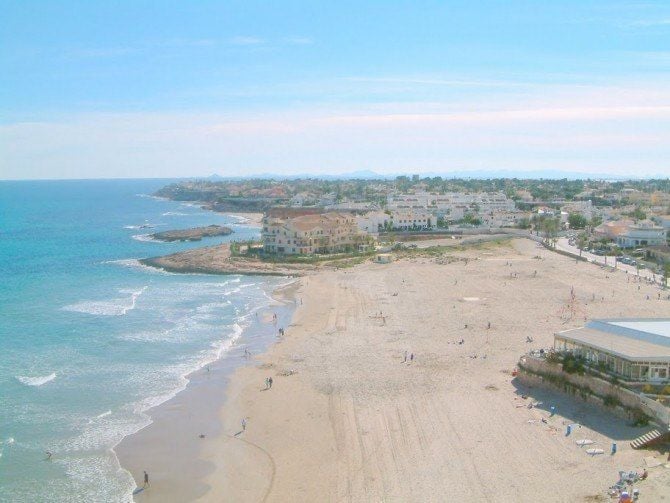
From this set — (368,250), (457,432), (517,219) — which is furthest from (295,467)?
(517,219)

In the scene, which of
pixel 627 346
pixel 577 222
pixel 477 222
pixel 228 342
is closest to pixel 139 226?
pixel 477 222

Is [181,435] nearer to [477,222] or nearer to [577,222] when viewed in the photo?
[477,222]

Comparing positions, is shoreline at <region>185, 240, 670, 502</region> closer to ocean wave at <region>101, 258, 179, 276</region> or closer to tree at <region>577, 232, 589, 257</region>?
ocean wave at <region>101, 258, 179, 276</region>

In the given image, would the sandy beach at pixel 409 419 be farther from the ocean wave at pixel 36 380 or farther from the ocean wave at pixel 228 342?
the ocean wave at pixel 36 380

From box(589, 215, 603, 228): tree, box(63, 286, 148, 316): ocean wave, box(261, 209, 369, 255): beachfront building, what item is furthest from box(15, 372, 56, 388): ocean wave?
box(589, 215, 603, 228): tree

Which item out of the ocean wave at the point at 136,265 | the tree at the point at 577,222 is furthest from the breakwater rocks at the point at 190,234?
the tree at the point at 577,222
